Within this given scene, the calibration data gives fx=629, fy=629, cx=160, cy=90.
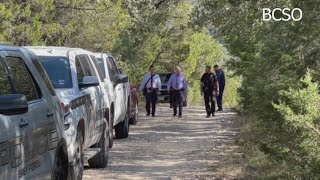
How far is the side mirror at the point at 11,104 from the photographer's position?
14.4 feet

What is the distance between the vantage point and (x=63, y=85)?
8797 mm

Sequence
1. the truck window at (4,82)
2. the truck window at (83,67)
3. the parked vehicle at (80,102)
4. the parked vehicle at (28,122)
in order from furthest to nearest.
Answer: the truck window at (83,67)
the parked vehicle at (80,102)
the truck window at (4,82)
the parked vehicle at (28,122)

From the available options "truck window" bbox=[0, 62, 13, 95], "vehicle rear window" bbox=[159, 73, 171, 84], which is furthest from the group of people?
"truck window" bbox=[0, 62, 13, 95]

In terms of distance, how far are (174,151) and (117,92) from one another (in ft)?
5.89

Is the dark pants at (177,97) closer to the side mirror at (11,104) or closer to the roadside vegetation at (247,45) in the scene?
the roadside vegetation at (247,45)

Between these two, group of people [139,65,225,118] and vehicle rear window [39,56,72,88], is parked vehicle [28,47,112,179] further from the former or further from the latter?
group of people [139,65,225,118]

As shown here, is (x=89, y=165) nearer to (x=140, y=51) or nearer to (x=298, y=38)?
(x=298, y=38)

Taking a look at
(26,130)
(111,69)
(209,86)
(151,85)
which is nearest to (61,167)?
(26,130)

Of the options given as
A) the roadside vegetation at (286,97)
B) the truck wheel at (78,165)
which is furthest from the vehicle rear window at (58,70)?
the roadside vegetation at (286,97)

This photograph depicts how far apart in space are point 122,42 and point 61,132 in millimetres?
21972

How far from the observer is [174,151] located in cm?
1288

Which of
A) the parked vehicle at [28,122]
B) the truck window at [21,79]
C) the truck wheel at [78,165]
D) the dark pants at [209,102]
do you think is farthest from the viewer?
the dark pants at [209,102]

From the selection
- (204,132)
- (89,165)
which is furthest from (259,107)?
(204,132)

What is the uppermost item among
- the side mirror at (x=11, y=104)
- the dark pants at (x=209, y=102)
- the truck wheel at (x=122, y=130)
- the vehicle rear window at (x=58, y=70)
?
the vehicle rear window at (x=58, y=70)
